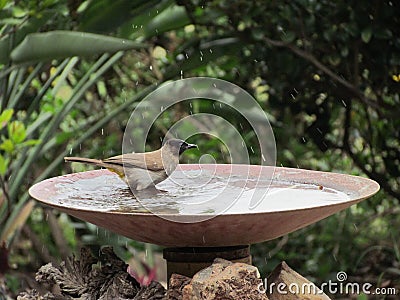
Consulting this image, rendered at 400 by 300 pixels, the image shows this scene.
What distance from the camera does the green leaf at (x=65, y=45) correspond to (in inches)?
82.6

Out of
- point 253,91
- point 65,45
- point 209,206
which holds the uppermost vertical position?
point 65,45

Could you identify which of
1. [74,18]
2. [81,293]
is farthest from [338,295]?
[81,293]

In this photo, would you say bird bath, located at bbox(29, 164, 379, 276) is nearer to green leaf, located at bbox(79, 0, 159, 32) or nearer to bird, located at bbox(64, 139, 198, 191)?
bird, located at bbox(64, 139, 198, 191)

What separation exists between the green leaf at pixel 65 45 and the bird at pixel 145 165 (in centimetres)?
72

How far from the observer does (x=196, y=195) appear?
152 centimetres

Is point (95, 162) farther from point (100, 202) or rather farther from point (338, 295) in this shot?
point (338, 295)

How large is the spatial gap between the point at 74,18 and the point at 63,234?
3.87 feet

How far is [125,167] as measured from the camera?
142 centimetres

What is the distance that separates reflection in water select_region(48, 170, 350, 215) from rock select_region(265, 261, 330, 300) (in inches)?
7.1

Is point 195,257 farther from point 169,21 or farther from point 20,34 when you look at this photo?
point 169,21

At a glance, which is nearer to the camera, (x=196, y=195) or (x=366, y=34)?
(x=196, y=195)

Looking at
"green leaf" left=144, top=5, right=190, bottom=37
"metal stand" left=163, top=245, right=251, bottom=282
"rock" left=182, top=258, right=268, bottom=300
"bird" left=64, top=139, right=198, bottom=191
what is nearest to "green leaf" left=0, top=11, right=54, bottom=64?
"green leaf" left=144, top=5, right=190, bottom=37

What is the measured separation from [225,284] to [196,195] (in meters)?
0.28

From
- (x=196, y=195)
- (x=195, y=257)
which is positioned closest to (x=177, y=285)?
(x=195, y=257)
